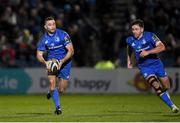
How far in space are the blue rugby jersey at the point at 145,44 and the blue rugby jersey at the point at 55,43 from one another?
151 cm

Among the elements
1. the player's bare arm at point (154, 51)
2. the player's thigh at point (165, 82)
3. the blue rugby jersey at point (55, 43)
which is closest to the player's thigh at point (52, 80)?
the blue rugby jersey at point (55, 43)

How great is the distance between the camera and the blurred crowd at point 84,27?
81.4 feet

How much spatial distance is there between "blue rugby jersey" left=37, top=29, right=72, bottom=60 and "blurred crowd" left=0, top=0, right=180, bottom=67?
32.2ft

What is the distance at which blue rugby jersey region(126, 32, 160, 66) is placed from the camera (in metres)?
14.2

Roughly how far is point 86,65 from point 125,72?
2015 mm

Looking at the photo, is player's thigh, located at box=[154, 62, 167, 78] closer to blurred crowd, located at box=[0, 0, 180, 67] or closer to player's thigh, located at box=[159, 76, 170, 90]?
player's thigh, located at box=[159, 76, 170, 90]

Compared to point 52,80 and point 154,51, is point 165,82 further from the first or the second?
point 52,80

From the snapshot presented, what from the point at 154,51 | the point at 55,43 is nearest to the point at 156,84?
the point at 154,51

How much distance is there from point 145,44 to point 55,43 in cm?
208

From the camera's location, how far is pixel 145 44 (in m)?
14.2

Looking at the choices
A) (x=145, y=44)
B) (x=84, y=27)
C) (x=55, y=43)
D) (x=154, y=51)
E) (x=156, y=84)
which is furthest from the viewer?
(x=84, y=27)

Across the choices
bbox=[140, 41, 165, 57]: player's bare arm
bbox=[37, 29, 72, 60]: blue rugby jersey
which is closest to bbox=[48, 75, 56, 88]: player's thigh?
bbox=[37, 29, 72, 60]: blue rugby jersey

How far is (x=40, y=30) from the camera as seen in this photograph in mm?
25516

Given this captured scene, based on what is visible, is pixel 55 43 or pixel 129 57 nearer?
pixel 55 43
